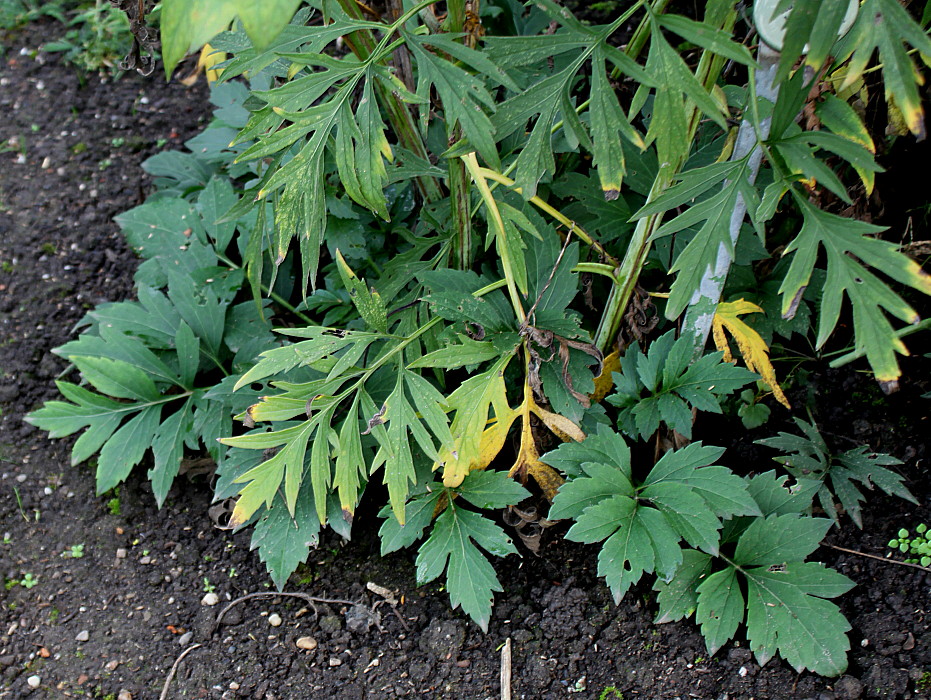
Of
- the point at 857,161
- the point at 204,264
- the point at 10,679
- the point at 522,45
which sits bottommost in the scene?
the point at 10,679

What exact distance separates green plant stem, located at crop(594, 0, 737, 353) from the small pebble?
0.85 meters

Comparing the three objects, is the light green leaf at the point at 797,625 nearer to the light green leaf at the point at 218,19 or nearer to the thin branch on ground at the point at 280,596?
the thin branch on ground at the point at 280,596

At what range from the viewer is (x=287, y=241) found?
1.20 metres

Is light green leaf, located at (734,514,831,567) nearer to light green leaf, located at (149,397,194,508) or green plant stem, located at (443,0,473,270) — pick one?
green plant stem, located at (443,0,473,270)

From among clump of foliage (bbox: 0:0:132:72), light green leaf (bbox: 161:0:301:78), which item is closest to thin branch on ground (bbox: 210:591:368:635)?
light green leaf (bbox: 161:0:301:78)

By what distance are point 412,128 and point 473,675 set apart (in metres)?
1.07

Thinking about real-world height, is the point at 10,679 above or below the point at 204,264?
below

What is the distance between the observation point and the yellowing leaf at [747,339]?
143cm

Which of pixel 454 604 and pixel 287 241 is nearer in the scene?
pixel 287 241

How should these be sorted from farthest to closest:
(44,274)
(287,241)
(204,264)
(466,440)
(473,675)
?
(44,274) < (204,264) < (473,675) < (466,440) < (287,241)

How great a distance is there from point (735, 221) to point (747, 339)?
255 mm

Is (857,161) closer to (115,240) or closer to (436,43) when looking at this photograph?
(436,43)

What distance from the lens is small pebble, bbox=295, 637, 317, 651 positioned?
4.97 feet

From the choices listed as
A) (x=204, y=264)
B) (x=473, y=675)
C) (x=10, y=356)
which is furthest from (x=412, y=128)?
(x=10, y=356)
